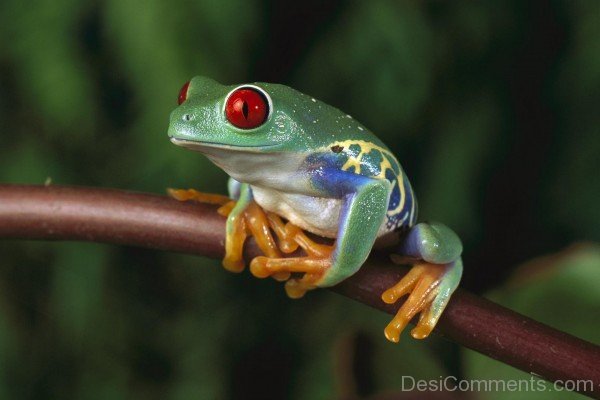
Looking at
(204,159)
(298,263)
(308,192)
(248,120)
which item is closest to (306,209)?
(308,192)

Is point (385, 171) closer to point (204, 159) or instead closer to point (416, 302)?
point (416, 302)

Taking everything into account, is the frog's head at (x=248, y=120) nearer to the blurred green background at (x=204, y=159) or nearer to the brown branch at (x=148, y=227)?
the brown branch at (x=148, y=227)

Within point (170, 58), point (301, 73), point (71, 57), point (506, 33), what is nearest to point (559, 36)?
point (506, 33)

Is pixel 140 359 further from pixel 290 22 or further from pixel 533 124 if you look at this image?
pixel 533 124

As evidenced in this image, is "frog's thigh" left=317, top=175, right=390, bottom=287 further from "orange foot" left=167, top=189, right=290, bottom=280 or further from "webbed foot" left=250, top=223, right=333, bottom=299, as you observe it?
"orange foot" left=167, top=189, right=290, bottom=280

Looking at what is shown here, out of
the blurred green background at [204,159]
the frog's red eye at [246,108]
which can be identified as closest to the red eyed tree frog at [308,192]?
the frog's red eye at [246,108]
